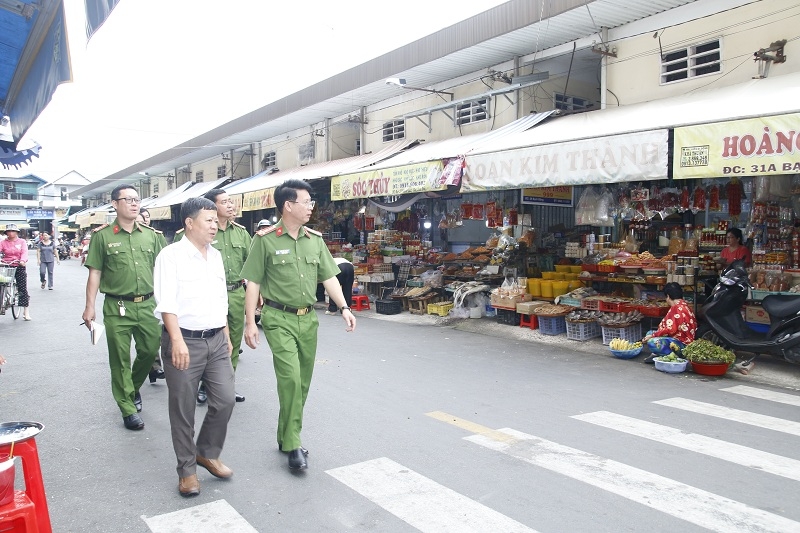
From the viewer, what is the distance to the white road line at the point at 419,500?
3.45 m

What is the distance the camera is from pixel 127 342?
5.42m

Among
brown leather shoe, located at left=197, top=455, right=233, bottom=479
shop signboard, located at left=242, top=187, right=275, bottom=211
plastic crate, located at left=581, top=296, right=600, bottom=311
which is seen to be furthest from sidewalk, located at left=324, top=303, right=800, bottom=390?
brown leather shoe, located at left=197, top=455, right=233, bottom=479

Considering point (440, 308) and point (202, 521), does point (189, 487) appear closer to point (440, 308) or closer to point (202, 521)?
point (202, 521)

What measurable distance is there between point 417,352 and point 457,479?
4.86m

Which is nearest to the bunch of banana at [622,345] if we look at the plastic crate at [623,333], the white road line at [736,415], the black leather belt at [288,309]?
the plastic crate at [623,333]

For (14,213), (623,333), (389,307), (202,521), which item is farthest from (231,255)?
(14,213)

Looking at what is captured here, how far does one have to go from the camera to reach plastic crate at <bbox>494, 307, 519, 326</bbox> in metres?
11.0

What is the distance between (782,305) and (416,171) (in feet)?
19.9

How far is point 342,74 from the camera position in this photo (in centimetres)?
1551

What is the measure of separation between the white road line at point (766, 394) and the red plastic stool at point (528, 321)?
3.99m

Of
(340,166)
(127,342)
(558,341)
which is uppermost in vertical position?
(340,166)

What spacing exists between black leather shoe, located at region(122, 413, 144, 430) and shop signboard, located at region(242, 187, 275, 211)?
10.6 meters

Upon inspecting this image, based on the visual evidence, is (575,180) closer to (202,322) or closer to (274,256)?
(274,256)

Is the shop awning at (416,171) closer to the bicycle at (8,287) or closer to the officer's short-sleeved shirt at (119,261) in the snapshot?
the officer's short-sleeved shirt at (119,261)
